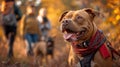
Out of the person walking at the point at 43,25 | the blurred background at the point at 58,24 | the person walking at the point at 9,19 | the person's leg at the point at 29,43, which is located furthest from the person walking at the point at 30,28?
the person walking at the point at 9,19

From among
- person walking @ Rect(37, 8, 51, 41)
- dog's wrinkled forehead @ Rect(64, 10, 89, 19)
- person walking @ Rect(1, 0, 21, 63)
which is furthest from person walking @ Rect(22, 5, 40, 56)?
dog's wrinkled forehead @ Rect(64, 10, 89, 19)

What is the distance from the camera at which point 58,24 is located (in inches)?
813

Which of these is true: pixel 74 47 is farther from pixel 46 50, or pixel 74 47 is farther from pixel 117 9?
pixel 46 50

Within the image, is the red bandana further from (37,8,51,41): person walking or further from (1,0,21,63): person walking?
(37,8,51,41): person walking

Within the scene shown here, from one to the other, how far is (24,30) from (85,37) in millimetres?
8698

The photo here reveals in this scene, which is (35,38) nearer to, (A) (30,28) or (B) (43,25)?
(A) (30,28)

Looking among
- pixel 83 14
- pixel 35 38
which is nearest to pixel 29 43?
pixel 35 38

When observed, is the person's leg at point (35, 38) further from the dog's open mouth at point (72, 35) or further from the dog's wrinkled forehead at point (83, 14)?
the dog's open mouth at point (72, 35)

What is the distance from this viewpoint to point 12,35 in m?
14.3

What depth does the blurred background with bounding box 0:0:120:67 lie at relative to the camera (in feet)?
36.9

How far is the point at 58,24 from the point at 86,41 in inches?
491

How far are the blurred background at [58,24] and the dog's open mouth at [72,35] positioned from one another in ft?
1.67

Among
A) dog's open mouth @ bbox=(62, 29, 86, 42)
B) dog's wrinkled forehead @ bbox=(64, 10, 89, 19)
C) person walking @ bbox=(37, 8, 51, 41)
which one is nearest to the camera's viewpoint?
dog's open mouth @ bbox=(62, 29, 86, 42)

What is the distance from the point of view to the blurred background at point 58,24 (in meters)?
11.2
